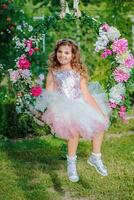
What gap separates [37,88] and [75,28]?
7779 millimetres

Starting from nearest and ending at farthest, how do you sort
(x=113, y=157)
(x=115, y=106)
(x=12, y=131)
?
(x=115, y=106)
(x=113, y=157)
(x=12, y=131)

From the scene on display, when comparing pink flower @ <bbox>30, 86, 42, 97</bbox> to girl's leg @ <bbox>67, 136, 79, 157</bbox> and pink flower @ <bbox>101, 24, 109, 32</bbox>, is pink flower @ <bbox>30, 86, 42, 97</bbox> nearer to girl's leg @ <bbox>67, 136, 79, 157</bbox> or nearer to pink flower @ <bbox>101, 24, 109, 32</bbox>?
girl's leg @ <bbox>67, 136, 79, 157</bbox>

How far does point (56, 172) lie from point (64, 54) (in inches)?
73.8

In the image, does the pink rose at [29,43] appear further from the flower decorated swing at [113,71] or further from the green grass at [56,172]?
the green grass at [56,172]

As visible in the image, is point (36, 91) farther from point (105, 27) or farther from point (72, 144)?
point (105, 27)

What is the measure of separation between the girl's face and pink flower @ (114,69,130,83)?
65 cm

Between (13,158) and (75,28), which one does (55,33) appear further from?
(13,158)

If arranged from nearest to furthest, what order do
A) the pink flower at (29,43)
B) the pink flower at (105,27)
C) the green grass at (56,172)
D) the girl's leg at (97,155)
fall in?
the girl's leg at (97,155) → the green grass at (56,172) → the pink flower at (105,27) → the pink flower at (29,43)

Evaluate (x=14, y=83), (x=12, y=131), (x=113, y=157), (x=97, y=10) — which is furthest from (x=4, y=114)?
(x=97, y=10)

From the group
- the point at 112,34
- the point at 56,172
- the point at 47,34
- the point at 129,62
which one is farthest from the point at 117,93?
the point at 47,34

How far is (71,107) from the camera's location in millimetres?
5941

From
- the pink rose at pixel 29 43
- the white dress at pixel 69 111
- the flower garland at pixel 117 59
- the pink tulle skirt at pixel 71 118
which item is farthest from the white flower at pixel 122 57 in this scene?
the pink rose at pixel 29 43

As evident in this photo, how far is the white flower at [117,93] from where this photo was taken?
6.59 metres

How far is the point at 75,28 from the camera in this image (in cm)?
1409
